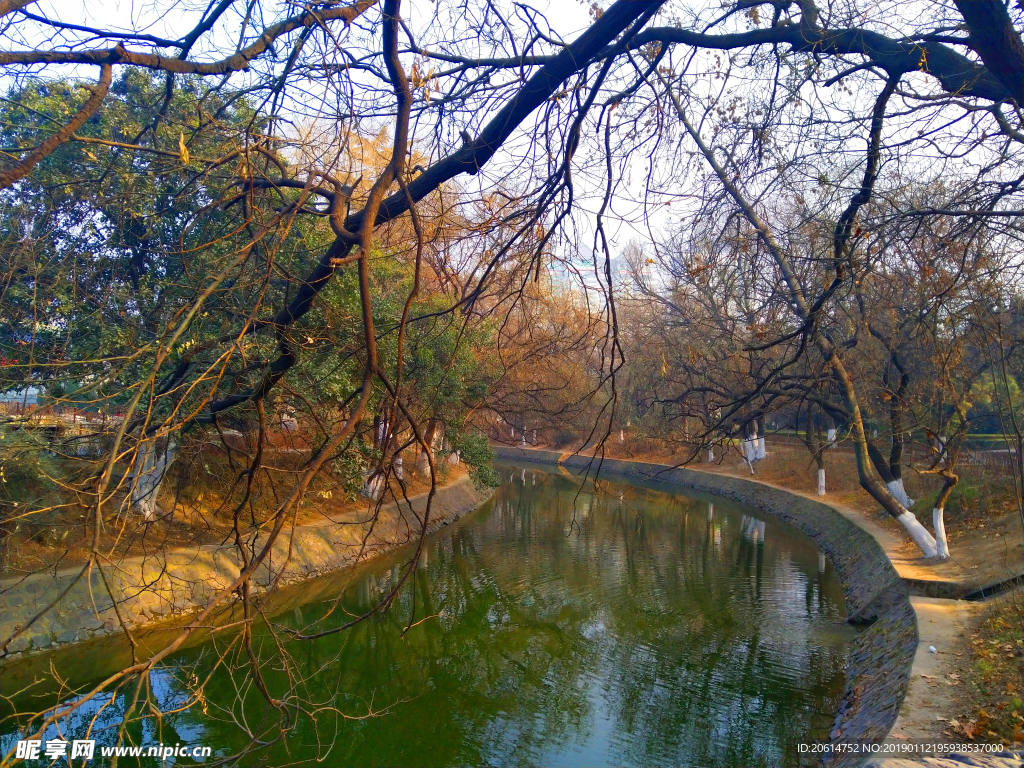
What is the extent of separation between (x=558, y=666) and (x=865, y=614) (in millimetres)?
4669

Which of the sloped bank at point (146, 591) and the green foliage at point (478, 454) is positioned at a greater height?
the green foliage at point (478, 454)

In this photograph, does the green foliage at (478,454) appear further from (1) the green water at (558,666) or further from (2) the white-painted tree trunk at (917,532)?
(2) the white-painted tree trunk at (917,532)

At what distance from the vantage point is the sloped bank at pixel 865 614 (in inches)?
247

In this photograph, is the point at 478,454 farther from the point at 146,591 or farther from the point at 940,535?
the point at 940,535

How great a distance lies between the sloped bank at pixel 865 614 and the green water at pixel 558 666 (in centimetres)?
31

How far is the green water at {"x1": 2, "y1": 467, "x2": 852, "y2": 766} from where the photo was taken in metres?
6.93

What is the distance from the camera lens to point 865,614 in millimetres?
10266

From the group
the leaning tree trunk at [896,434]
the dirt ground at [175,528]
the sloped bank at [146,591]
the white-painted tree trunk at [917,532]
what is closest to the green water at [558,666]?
the sloped bank at [146,591]

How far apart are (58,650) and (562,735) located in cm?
648

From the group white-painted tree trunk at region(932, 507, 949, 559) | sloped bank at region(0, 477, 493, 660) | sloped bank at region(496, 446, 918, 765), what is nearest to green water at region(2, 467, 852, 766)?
sloped bank at region(496, 446, 918, 765)

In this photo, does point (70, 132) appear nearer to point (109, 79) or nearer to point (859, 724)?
point (109, 79)

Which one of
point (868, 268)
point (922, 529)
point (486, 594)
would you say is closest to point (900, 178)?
point (868, 268)

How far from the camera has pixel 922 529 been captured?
1103cm

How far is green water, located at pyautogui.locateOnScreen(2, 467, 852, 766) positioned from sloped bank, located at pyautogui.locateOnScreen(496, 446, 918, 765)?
314 mm
